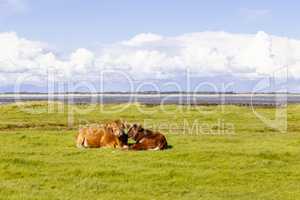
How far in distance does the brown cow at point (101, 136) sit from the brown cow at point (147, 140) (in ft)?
1.44

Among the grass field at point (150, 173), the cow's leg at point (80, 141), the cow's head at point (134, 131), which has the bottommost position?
the grass field at point (150, 173)

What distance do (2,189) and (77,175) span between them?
2903 mm

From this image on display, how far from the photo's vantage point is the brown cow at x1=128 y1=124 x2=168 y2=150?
23078mm

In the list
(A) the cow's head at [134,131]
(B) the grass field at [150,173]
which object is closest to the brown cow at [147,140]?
(A) the cow's head at [134,131]

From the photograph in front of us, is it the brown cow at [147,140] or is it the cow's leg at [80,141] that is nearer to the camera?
the brown cow at [147,140]

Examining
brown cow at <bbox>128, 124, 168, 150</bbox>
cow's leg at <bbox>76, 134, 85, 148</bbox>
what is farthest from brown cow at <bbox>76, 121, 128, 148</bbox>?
brown cow at <bbox>128, 124, 168, 150</bbox>

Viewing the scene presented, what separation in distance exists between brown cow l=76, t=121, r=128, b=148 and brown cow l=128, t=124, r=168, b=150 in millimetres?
440

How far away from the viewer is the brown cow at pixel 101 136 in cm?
2359

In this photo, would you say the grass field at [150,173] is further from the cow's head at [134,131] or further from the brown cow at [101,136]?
the cow's head at [134,131]

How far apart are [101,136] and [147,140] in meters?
2.01

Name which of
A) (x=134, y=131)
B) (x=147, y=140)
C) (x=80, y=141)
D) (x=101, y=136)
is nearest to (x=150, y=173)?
(x=147, y=140)

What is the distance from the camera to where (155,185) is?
1591cm

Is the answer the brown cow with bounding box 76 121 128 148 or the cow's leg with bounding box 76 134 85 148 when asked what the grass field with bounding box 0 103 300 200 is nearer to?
the cow's leg with bounding box 76 134 85 148

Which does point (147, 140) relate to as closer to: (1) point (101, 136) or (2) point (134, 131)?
(2) point (134, 131)
